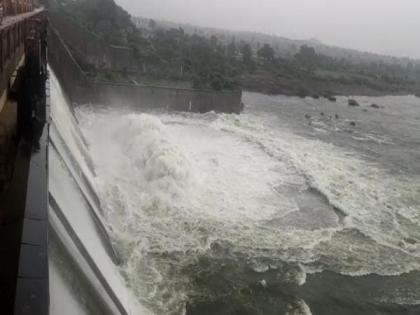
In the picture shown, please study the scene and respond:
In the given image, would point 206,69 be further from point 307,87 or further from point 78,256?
point 78,256

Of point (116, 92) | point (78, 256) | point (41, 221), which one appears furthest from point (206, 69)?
point (41, 221)

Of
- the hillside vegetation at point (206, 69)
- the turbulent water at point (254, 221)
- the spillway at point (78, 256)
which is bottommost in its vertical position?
the turbulent water at point (254, 221)

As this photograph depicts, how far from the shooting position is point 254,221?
11.6 metres

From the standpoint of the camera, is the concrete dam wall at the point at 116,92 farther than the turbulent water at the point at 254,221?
Yes

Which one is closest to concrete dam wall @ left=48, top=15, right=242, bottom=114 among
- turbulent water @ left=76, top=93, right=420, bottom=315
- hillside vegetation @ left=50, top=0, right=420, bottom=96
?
turbulent water @ left=76, top=93, right=420, bottom=315

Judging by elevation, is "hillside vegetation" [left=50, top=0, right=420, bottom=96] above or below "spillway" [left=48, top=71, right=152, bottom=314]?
above

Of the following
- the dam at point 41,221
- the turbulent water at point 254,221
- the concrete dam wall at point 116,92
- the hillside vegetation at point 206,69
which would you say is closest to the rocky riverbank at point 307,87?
the hillside vegetation at point 206,69

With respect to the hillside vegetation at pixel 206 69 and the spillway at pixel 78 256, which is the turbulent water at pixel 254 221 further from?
the hillside vegetation at pixel 206 69

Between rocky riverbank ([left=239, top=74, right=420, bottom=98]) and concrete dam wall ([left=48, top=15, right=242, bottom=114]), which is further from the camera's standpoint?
rocky riverbank ([left=239, top=74, right=420, bottom=98])

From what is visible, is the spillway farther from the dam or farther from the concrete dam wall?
the concrete dam wall

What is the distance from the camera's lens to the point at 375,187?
1606 cm

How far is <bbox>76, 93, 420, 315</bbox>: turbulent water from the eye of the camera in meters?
8.77

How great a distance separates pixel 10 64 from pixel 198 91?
20.0 metres

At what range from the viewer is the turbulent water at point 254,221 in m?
8.77
